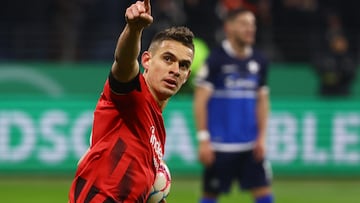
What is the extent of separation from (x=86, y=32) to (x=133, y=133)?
41.7ft

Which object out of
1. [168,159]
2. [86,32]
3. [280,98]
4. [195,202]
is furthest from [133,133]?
[86,32]

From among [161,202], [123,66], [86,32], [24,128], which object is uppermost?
[86,32]

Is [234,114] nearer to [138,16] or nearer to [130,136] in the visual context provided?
[130,136]

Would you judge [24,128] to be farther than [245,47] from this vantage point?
Yes

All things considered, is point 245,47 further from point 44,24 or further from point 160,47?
point 44,24

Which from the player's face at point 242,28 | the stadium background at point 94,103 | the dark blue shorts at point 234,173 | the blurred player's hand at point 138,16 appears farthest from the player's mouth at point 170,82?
the stadium background at point 94,103

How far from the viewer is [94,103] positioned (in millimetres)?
16344

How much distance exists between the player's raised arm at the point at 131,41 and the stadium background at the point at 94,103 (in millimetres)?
7917

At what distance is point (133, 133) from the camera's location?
5.96 metres

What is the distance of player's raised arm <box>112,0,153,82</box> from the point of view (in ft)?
17.5

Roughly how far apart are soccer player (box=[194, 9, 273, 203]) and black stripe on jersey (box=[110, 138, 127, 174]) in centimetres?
492

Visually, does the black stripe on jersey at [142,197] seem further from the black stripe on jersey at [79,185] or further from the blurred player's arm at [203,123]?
the blurred player's arm at [203,123]

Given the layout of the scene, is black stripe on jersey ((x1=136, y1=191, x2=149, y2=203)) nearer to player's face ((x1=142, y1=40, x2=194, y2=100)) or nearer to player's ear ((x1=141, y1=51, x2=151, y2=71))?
player's face ((x1=142, y1=40, x2=194, y2=100))

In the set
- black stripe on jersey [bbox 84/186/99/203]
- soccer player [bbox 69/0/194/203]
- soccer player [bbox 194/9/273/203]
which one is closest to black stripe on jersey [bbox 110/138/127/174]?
soccer player [bbox 69/0/194/203]
